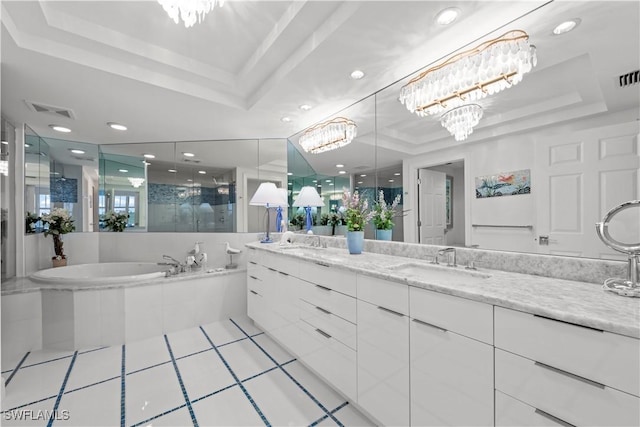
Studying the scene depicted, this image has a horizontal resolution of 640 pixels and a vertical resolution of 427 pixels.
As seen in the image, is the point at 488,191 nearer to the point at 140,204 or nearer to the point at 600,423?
the point at 600,423

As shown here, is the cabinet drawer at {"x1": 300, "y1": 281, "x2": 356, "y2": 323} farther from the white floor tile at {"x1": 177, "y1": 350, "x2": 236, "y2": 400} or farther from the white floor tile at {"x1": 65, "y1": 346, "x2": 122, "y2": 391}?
the white floor tile at {"x1": 65, "y1": 346, "x2": 122, "y2": 391}

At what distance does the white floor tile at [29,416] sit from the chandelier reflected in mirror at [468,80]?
3.09m

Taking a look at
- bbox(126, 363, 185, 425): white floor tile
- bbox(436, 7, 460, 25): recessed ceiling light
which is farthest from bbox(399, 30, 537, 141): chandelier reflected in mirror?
bbox(126, 363, 185, 425): white floor tile

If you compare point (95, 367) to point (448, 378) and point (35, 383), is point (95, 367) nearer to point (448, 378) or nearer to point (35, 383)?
point (35, 383)

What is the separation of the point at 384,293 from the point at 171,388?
1.68m

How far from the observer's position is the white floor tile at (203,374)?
5.98 ft

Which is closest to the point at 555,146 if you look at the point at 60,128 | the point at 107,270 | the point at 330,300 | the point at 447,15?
the point at 447,15

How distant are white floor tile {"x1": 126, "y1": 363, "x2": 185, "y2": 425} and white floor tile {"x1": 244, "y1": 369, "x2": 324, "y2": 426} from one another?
19.3 inches

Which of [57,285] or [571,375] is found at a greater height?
[571,375]

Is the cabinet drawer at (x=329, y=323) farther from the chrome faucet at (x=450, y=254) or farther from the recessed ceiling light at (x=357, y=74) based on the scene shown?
the recessed ceiling light at (x=357, y=74)

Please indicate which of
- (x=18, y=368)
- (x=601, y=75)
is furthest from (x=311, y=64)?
(x=18, y=368)

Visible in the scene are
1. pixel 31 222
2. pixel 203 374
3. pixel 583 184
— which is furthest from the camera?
pixel 31 222

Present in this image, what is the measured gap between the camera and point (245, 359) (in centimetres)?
220

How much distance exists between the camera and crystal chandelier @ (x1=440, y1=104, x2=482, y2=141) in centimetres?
159
